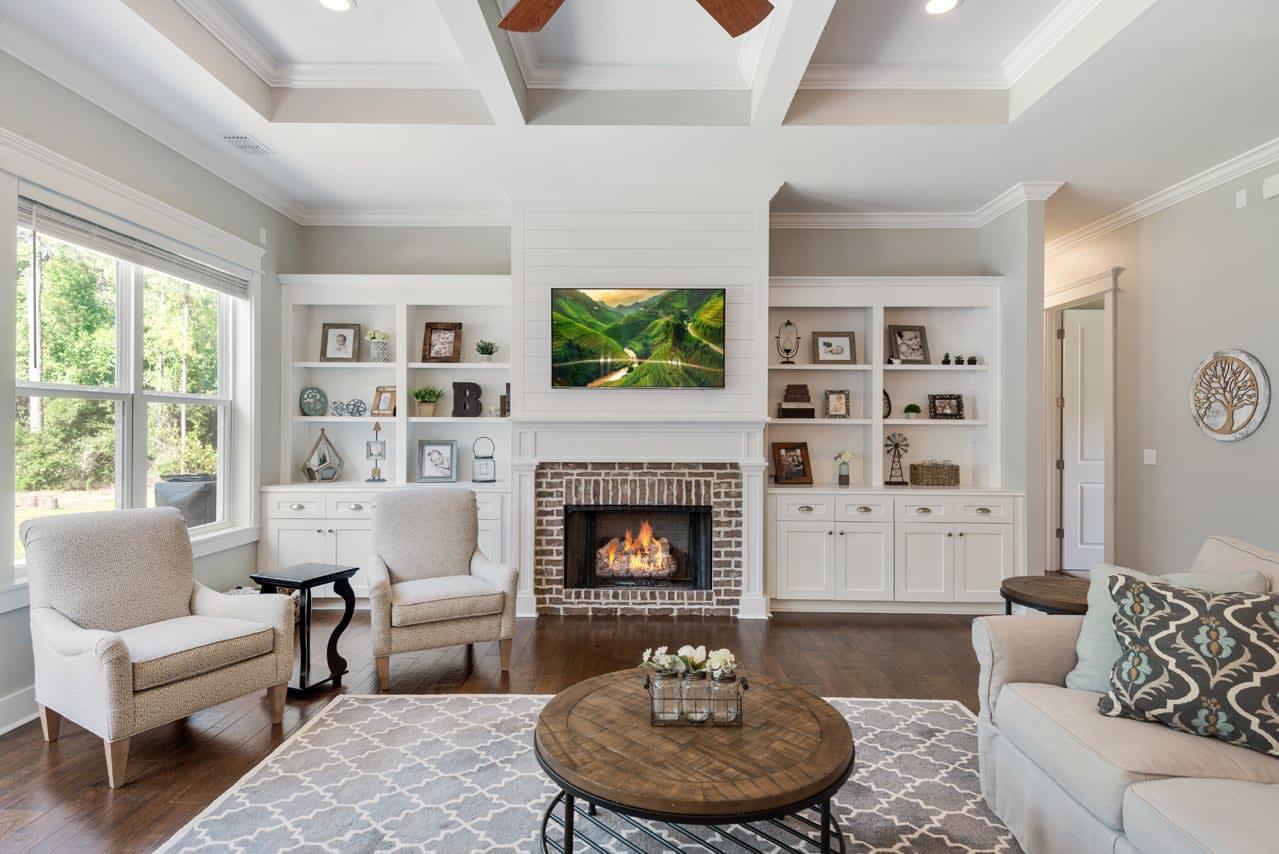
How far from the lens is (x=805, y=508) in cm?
478

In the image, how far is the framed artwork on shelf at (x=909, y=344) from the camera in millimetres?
5113

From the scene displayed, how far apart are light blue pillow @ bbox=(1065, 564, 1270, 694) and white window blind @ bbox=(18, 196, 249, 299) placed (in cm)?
441

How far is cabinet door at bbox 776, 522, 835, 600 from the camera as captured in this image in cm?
477

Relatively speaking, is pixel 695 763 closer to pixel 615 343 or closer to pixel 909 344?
pixel 615 343

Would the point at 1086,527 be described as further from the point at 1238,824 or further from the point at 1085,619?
the point at 1238,824

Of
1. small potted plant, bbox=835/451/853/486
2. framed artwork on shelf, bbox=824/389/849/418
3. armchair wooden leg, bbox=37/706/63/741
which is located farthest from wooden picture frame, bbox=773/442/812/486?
armchair wooden leg, bbox=37/706/63/741

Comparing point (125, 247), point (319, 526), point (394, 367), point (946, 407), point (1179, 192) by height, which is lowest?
point (319, 526)

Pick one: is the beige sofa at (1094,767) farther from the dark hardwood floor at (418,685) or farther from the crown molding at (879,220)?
the crown molding at (879,220)

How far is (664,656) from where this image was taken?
2.09 metres

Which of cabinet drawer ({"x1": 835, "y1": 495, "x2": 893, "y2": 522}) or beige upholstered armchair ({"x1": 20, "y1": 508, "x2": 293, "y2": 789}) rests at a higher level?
cabinet drawer ({"x1": 835, "y1": 495, "x2": 893, "y2": 522})

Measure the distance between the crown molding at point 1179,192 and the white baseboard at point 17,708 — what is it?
6.71m

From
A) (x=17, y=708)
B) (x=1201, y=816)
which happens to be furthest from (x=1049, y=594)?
(x=17, y=708)

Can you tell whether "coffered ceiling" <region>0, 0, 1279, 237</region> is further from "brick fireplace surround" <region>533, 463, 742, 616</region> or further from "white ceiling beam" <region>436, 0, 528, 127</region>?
"brick fireplace surround" <region>533, 463, 742, 616</region>

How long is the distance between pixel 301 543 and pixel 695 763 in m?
3.95
